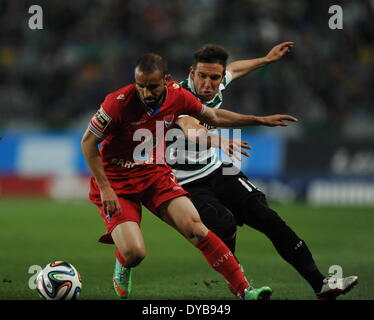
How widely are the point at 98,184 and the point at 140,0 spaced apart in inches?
541

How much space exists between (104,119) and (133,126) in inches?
12.0

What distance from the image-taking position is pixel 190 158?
695 cm

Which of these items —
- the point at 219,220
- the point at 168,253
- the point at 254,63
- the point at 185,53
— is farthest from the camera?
the point at 185,53

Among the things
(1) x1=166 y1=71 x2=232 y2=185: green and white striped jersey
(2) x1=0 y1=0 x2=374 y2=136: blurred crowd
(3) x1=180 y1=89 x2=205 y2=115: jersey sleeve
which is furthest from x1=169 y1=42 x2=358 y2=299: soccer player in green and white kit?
(2) x1=0 y1=0 x2=374 y2=136: blurred crowd

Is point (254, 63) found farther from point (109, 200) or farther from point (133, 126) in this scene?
point (109, 200)

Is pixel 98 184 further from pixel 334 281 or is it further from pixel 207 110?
pixel 334 281

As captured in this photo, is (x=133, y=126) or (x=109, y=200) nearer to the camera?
(x=109, y=200)

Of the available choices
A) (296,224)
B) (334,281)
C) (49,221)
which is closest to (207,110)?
(334,281)

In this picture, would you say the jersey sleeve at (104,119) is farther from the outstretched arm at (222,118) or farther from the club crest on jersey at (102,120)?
the outstretched arm at (222,118)

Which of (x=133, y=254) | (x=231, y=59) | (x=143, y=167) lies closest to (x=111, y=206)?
(x=133, y=254)

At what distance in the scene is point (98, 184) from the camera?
19.4ft

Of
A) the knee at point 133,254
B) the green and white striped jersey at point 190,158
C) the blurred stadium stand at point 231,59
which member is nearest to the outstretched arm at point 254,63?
the green and white striped jersey at point 190,158

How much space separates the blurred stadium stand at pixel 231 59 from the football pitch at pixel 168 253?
122cm

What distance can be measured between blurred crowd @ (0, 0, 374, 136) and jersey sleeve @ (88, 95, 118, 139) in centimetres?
1049
